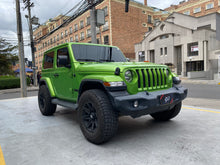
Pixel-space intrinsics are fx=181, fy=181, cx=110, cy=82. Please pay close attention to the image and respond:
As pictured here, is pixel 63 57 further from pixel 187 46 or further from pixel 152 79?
pixel 187 46

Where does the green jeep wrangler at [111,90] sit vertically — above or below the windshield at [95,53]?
below

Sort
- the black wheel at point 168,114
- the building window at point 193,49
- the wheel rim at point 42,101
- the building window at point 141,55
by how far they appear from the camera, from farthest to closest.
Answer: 1. the building window at point 141,55
2. the building window at point 193,49
3. the wheel rim at point 42,101
4. the black wheel at point 168,114

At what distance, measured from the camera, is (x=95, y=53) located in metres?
4.14

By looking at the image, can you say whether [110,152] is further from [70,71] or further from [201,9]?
[201,9]

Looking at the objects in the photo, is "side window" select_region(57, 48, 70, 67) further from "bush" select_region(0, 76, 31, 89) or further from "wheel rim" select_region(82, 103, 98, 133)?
"bush" select_region(0, 76, 31, 89)

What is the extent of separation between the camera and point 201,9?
37125 millimetres

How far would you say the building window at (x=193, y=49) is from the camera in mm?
26750

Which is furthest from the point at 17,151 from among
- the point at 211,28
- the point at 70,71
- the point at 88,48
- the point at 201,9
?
the point at 201,9

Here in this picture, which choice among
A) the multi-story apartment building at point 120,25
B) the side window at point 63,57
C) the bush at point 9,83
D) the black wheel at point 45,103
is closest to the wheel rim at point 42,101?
the black wheel at point 45,103

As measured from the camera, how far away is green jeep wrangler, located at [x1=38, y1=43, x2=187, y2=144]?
8.85ft

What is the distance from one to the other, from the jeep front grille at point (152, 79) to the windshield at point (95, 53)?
132 centimetres

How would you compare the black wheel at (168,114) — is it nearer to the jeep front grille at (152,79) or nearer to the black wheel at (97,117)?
the jeep front grille at (152,79)

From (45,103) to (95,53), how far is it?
75.3 inches

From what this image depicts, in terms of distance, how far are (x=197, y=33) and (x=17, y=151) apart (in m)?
28.6
